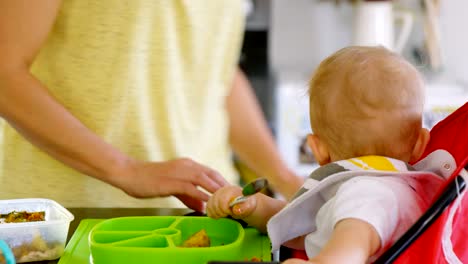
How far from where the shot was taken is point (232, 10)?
54.2 inches

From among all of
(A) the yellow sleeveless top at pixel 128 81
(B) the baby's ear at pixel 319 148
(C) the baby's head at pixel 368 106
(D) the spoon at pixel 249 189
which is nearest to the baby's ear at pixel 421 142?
(C) the baby's head at pixel 368 106

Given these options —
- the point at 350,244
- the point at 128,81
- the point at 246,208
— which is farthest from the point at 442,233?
the point at 128,81

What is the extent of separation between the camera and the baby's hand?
39.5 inches

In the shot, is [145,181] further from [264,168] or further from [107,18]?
[264,168]

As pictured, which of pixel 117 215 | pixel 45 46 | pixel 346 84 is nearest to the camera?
pixel 346 84

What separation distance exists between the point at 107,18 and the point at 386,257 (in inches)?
26.0

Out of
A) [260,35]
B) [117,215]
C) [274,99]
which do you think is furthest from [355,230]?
[260,35]

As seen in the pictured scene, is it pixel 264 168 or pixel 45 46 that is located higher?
pixel 45 46

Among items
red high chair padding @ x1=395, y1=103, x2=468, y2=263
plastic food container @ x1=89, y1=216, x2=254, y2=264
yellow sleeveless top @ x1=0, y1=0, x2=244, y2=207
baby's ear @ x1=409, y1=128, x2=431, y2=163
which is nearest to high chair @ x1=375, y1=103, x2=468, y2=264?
red high chair padding @ x1=395, y1=103, x2=468, y2=263

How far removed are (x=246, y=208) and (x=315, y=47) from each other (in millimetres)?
2220

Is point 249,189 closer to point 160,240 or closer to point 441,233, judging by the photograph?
point 160,240

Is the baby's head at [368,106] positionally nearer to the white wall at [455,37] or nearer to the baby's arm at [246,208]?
the baby's arm at [246,208]

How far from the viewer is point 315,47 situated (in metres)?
3.16

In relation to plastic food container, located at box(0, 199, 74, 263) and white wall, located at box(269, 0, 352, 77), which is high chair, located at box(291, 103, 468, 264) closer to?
plastic food container, located at box(0, 199, 74, 263)
